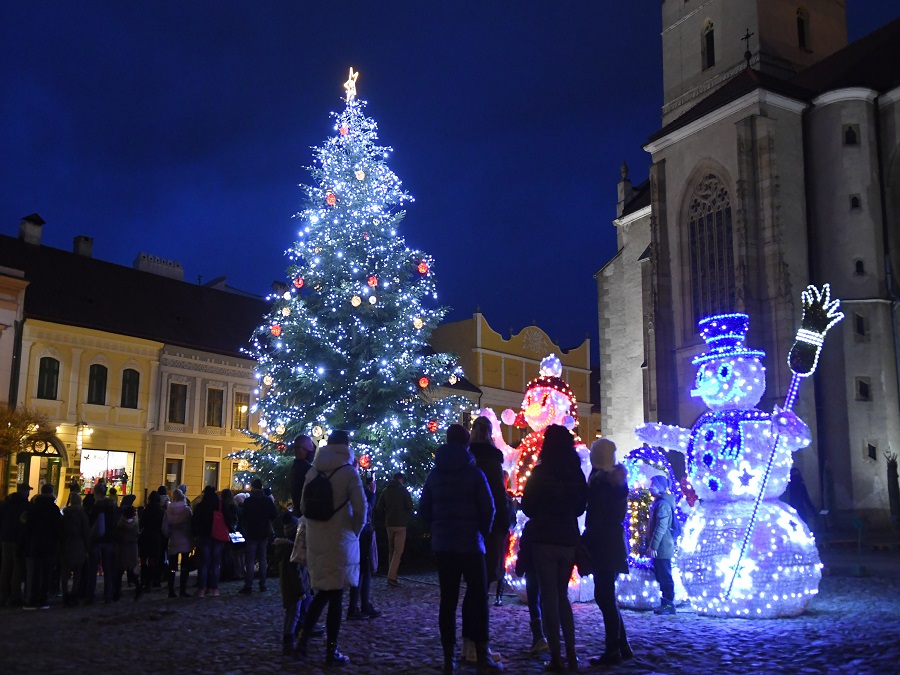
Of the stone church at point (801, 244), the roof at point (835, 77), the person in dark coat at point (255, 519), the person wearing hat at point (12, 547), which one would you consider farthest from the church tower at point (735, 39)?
the person wearing hat at point (12, 547)

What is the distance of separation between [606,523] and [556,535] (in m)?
0.91

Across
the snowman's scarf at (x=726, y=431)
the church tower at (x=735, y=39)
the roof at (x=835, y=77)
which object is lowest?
the snowman's scarf at (x=726, y=431)

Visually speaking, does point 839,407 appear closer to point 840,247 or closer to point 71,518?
point 840,247

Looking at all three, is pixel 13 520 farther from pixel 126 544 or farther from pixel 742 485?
pixel 742 485

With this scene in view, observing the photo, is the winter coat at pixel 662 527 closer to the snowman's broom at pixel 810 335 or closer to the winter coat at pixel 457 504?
the snowman's broom at pixel 810 335

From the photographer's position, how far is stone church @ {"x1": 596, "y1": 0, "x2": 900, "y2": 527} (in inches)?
1009

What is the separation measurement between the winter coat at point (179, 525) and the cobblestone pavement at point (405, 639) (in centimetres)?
130

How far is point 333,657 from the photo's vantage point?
6809 mm

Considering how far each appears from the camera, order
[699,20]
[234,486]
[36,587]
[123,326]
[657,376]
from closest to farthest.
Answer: [36,587], [657,376], [123,326], [234,486], [699,20]

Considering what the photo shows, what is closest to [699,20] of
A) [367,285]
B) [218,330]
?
[218,330]

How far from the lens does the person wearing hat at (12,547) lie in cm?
1204

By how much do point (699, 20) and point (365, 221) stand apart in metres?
27.0

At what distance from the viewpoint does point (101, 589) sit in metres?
14.4

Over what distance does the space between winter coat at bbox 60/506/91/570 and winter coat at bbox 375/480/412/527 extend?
4.28 meters
